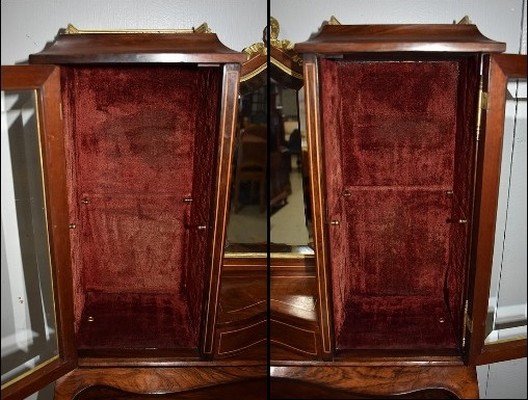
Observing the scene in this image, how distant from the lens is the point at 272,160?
1320mm

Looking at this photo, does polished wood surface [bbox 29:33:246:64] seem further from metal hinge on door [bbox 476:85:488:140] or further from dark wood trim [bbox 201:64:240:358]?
metal hinge on door [bbox 476:85:488:140]

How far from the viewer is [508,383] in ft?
3.83

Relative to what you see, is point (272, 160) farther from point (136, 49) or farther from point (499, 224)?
point (499, 224)

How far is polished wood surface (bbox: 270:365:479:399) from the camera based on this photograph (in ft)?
3.84

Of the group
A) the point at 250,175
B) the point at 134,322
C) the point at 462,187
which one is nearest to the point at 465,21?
the point at 462,187

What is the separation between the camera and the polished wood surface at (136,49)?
1.03m

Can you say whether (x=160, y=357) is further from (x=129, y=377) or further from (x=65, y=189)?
(x=65, y=189)

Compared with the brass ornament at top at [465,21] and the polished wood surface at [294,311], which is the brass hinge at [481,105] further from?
the polished wood surface at [294,311]

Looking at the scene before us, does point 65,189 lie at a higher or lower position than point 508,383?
higher

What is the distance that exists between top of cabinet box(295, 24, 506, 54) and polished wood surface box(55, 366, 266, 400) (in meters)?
0.79

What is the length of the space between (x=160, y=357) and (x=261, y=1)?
0.88 meters

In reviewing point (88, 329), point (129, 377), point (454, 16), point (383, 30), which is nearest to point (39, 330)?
point (88, 329)

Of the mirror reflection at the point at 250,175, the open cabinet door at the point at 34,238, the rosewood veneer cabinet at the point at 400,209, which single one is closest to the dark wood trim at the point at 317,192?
the rosewood veneer cabinet at the point at 400,209

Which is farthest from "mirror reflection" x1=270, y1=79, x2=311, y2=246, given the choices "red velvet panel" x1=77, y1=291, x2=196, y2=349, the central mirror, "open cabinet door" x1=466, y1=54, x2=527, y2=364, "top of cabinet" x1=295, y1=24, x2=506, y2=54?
"open cabinet door" x1=466, y1=54, x2=527, y2=364
